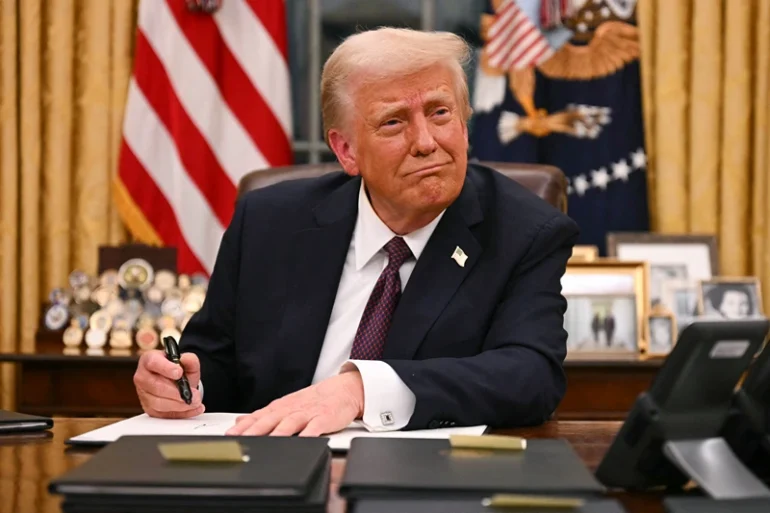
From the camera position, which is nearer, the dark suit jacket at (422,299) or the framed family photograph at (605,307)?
the dark suit jacket at (422,299)

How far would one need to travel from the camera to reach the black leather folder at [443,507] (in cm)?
101

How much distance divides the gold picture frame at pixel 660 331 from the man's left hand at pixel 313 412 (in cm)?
201

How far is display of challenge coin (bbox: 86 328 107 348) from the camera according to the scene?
3.42 m

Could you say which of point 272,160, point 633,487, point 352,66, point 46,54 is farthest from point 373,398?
point 46,54

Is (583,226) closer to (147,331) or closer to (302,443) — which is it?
(147,331)

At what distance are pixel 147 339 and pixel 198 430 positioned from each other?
6.17 feet

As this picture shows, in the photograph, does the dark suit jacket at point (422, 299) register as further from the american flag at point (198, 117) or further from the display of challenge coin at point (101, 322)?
the american flag at point (198, 117)

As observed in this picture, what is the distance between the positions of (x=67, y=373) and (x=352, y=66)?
5.41ft

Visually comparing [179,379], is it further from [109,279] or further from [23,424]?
[109,279]

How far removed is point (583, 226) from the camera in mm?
4098

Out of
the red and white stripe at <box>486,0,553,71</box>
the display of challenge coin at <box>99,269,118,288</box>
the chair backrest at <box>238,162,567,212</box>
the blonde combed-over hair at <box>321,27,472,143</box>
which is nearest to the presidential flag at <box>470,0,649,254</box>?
the red and white stripe at <box>486,0,553,71</box>

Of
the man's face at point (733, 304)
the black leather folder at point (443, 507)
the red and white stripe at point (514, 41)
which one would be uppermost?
the red and white stripe at point (514, 41)

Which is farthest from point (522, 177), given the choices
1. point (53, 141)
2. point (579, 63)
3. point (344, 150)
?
point (53, 141)

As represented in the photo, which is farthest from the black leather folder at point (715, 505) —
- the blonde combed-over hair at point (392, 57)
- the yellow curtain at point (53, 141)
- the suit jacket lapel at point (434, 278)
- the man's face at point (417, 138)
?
the yellow curtain at point (53, 141)
